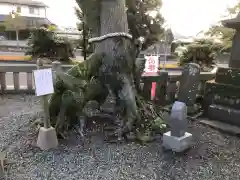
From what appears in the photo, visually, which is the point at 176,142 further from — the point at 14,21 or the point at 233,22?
the point at 14,21

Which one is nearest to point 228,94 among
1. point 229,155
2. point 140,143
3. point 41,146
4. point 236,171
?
point 229,155

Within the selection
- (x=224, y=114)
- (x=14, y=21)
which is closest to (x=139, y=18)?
(x=224, y=114)

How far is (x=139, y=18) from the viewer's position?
19.6 feet

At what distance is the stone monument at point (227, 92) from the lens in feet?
14.2

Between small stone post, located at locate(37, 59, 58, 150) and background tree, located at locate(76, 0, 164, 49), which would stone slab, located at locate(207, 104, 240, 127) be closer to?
background tree, located at locate(76, 0, 164, 49)

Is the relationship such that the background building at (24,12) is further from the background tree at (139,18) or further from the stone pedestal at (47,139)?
the stone pedestal at (47,139)

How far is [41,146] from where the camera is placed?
120 inches

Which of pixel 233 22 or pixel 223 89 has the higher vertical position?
pixel 233 22

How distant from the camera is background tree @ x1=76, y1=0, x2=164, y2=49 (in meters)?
3.96

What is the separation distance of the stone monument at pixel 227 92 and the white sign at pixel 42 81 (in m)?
3.34

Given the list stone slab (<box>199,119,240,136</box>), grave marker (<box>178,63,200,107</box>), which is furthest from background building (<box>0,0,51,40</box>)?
stone slab (<box>199,119,240,136</box>)

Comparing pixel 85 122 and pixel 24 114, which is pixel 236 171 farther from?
pixel 24 114

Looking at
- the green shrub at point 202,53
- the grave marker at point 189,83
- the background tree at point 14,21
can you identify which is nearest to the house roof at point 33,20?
the background tree at point 14,21

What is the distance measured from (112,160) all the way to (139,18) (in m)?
4.23
